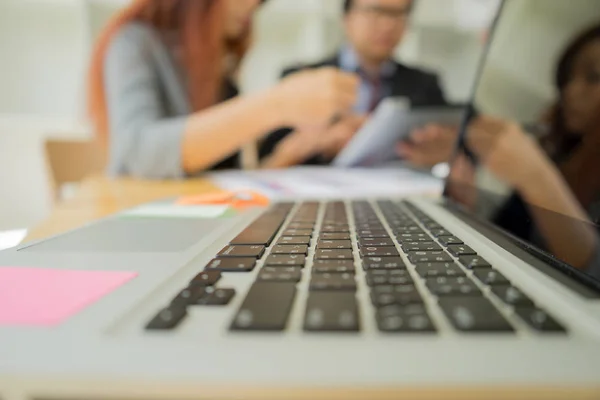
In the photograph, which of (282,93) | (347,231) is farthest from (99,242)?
(282,93)

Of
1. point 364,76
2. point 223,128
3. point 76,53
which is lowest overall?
point 223,128

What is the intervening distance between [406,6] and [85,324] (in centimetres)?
142

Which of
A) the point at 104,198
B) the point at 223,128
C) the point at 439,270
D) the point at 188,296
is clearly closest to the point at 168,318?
the point at 188,296

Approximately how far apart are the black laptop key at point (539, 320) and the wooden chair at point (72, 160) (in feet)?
4.69

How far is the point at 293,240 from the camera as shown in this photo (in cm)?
29

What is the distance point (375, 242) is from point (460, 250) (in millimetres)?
53

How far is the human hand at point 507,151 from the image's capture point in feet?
1.22

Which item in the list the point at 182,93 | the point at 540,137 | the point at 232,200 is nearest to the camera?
the point at 540,137

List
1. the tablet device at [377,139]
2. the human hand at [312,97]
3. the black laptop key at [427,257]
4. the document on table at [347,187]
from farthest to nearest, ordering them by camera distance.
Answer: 1. the human hand at [312,97]
2. the tablet device at [377,139]
3. the document on table at [347,187]
4. the black laptop key at [427,257]

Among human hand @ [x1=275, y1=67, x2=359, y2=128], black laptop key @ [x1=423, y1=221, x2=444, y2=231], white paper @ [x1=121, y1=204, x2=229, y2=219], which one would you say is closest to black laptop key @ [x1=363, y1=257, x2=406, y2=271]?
black laptop key @ [x1=423, y1=221, x2=444, y2=231]

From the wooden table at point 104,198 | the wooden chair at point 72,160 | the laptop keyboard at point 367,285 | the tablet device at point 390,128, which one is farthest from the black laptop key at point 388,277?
the wooden chair at point 72,160

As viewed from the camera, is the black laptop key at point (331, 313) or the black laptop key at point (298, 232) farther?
the black laptop key at point (298, 232)

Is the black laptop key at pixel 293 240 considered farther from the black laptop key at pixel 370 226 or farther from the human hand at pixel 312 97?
the human hand at pixel 312 97

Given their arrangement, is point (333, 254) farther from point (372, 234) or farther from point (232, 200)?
point (232, 200)
